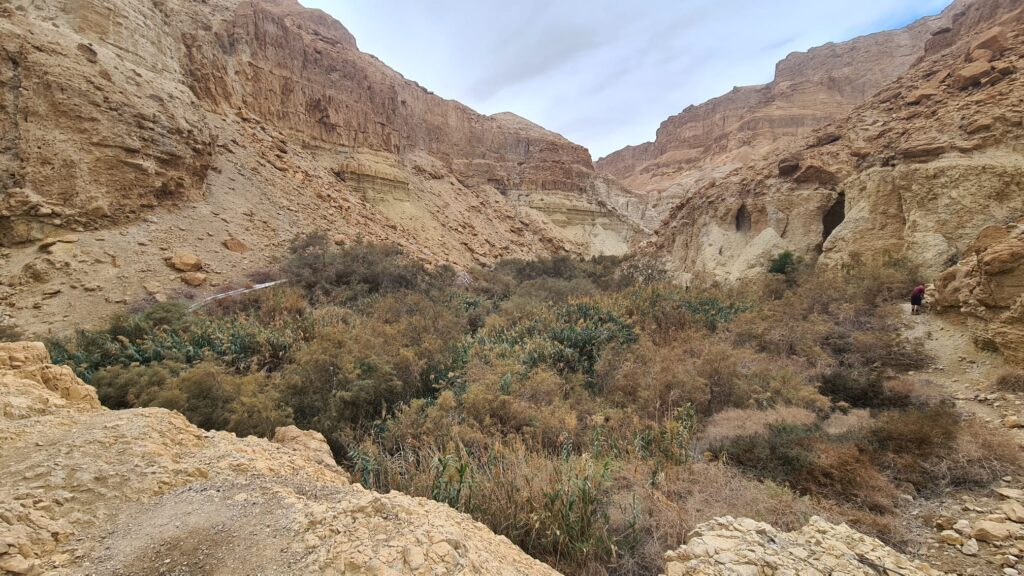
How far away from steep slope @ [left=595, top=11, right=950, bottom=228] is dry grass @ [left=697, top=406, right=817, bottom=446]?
32150mm

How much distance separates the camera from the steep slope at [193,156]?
361 inches

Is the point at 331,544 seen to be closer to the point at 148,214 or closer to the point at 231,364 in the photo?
the point at 231,364

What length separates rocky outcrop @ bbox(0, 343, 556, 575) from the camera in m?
1.59

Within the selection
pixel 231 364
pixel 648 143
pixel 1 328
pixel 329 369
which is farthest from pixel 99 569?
pixel 648 143

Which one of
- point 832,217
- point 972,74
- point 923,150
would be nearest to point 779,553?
point 923,150

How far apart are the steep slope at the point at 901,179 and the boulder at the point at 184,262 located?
54.2 ft

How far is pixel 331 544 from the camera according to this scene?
1.69 meters

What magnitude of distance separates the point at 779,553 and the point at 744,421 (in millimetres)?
2828

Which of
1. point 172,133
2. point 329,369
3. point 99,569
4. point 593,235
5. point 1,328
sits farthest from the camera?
point 593,235

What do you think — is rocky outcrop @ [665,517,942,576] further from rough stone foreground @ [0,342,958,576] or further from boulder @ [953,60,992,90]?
boulder @ [953,60,992,90]

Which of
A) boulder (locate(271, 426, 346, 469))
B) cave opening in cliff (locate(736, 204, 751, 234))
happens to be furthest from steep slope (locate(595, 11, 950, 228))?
boulder (locate(271, 426, 346, 469))

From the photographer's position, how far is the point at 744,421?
15.2 ft

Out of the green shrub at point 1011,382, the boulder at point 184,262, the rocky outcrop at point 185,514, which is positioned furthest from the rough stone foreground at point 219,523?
the boulder at point 184,262

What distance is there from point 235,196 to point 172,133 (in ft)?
8.20
